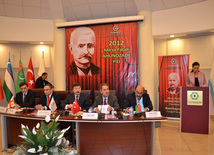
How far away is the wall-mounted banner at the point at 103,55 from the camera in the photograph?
482cm

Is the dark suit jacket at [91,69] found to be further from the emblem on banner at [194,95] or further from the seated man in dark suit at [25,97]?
the emblem on banner at [194,95]

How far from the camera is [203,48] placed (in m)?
5.11

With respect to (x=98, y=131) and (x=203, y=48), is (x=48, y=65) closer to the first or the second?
(x=98, y=131)

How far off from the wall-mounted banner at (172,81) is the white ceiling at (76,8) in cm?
150

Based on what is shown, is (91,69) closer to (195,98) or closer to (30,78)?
(30,78)

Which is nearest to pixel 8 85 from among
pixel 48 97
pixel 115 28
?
pixel 48 97

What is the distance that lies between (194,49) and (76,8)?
3841 mm

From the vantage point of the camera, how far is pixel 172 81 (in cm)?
463

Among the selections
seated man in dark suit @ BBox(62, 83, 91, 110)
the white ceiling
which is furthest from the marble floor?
the white ceiling

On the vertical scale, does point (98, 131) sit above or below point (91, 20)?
below

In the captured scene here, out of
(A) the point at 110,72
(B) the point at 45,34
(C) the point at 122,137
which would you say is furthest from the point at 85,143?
(B) the point at 45,34

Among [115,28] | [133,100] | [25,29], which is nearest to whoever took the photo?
[133,100]

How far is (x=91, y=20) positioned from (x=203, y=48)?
137 inches

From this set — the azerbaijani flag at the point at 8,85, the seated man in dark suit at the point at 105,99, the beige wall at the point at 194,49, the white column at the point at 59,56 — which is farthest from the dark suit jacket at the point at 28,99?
the beige wall at the point at 194,49
